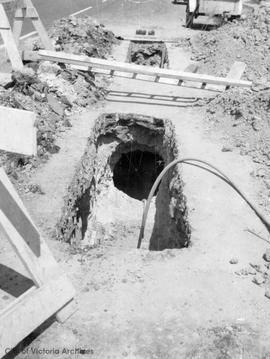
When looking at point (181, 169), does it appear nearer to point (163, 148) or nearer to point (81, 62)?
point (163, 148)

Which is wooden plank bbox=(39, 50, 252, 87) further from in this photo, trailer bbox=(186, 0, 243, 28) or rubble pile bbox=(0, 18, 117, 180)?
trailer bbox=(186, 0, 243, 28)

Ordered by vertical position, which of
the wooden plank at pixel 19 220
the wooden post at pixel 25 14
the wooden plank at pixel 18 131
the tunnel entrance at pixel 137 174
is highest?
the wooden post at pixel 25 14

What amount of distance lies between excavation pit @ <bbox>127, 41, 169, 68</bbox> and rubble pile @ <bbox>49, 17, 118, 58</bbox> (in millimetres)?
747

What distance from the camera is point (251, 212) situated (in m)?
5.91

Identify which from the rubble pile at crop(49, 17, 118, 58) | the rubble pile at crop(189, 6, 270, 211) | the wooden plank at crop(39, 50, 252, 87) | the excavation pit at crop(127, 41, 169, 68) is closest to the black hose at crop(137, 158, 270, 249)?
the rubble pile at crop(189, 6, 270, 211)

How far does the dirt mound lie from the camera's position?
1070 centimetres

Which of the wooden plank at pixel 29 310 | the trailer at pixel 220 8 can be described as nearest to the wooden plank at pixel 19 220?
the wooden plank at pixel 29 310

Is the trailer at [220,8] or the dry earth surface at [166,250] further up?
the trailer at [220,8]

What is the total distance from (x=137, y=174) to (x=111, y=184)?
231 centimetres

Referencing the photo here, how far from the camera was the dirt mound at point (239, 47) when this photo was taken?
1070 cm

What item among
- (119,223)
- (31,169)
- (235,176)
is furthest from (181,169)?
(119,223)

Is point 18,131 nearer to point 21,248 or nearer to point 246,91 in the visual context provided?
point 21,248

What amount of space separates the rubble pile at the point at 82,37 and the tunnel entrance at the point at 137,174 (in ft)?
10.6

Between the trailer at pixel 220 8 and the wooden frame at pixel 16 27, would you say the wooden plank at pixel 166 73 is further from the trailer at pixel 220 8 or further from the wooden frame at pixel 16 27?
the trailer at pixel 220 8
